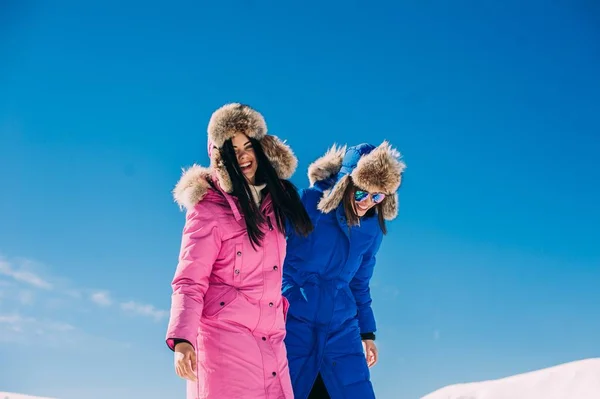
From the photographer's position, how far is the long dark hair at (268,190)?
10.5 ft

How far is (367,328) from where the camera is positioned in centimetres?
455

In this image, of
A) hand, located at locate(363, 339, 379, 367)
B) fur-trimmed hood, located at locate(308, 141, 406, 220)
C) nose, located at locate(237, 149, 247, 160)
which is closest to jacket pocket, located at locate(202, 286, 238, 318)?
nose, located at locate(237, 149, 247, 160)

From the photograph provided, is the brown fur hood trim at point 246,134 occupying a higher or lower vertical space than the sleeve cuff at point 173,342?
higher

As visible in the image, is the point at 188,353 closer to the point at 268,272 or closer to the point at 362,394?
the point at 268,272

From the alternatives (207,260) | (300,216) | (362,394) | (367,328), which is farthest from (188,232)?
(367,328)

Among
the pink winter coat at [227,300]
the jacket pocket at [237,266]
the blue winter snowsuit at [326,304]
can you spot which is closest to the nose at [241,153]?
the pink winter coat at [227,300]

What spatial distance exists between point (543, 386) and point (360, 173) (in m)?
11.5

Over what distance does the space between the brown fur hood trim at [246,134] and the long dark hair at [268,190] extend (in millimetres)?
37

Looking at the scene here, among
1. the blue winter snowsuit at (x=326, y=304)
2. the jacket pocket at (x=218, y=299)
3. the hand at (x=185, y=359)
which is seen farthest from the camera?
the blue winter snowsuit at (x=326, y=304)

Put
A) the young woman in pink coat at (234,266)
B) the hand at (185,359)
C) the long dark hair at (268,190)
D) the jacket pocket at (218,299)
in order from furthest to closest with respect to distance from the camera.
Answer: the long dark hair at (268,190), the jacket pocket at (218,299), the young woman in pink coat at (234,266), the hand at (185,359)

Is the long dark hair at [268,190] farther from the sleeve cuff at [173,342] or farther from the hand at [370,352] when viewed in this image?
the hand at [370,352]

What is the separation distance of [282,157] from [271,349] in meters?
1.09

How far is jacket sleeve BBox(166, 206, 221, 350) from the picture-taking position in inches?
110

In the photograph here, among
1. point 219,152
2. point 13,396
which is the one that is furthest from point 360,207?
point 13,396
